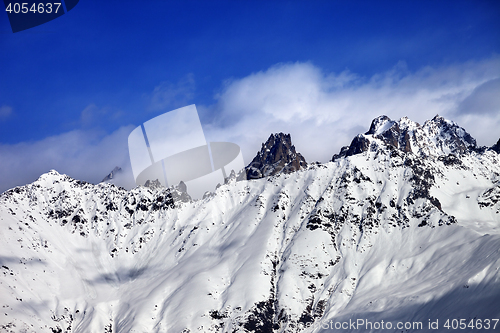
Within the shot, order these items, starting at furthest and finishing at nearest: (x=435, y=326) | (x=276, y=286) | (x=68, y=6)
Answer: (x=276, y=286) < (x=435, y=326) < (x=68, y=6)

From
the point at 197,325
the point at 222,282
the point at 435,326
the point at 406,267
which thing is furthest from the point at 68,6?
the point at 406,267

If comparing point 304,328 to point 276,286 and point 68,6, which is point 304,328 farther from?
point 68,6

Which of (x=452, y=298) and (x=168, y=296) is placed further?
(x=168, y=296)

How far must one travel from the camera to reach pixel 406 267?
578ft

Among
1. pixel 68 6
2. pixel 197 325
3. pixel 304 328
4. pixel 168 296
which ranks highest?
pixel 68 6

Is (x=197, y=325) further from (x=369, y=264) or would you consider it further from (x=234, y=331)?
(x=369, y=264)

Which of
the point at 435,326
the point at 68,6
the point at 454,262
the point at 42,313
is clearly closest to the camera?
the point at 68,6

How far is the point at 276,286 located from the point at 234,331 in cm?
3322

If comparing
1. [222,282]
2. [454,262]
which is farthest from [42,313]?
[454,262]

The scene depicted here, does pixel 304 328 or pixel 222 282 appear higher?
pixel 222 282

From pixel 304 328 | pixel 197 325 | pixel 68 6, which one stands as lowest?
pixel 304 328

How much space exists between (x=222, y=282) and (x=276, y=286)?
27541 mm

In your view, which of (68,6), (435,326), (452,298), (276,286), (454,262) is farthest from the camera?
(276,286)

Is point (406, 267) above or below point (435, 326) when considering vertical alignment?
above
